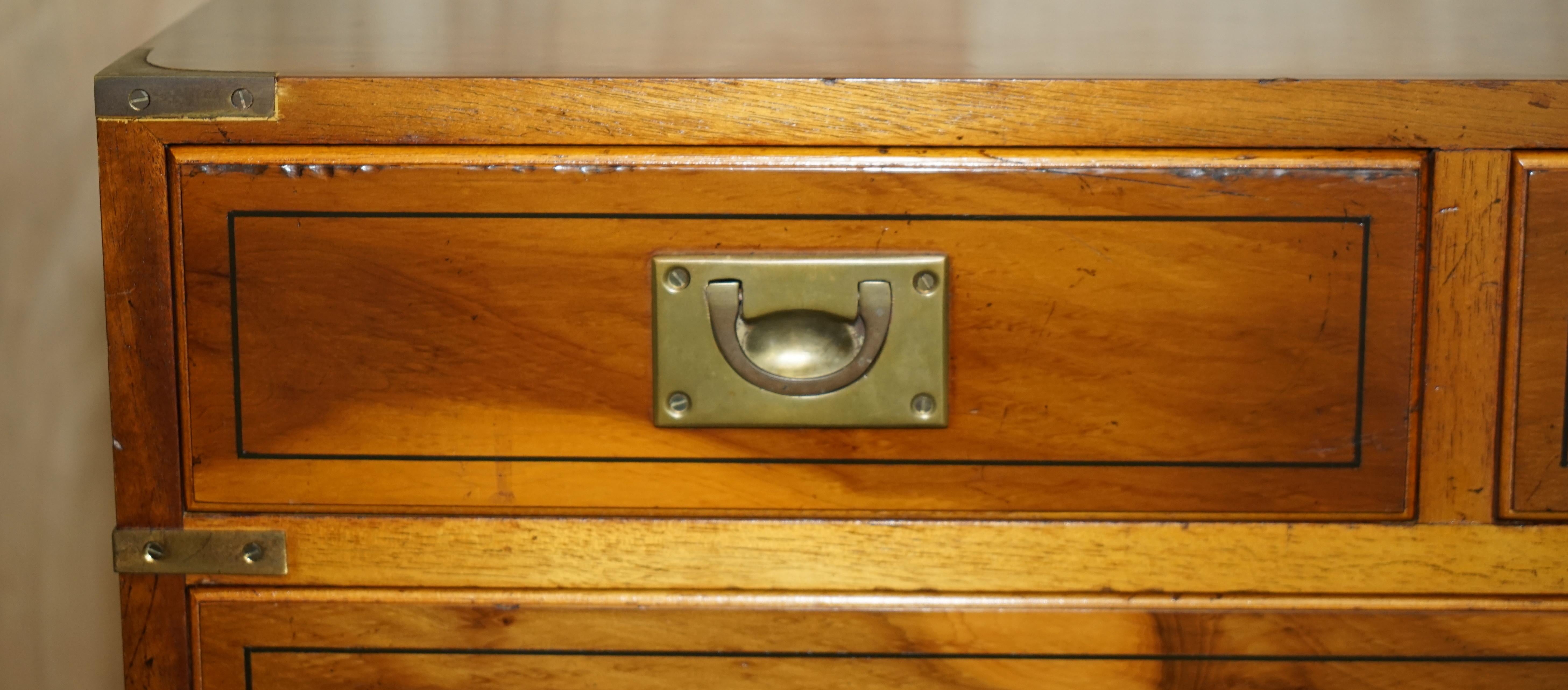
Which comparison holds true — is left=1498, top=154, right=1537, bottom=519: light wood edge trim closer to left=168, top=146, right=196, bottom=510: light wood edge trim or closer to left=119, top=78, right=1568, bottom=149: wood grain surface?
left=119, top=78, right=1568, bottom=149: wood grain surface

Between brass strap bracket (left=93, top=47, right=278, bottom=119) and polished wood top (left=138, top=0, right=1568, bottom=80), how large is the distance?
2 cm

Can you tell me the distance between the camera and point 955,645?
1.67ft

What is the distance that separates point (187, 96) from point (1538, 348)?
1.89 feet

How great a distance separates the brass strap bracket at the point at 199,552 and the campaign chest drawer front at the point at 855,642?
2 cm

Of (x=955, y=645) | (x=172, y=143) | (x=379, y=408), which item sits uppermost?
(x=172, y=143)

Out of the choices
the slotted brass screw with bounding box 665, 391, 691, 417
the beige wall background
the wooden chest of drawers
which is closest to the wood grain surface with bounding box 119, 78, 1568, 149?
the wooden chest of drawers

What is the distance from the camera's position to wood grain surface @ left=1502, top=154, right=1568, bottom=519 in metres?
0.46

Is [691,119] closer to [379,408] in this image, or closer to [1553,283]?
[379,408]

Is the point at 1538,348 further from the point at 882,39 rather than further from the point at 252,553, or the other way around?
the point at 252,553

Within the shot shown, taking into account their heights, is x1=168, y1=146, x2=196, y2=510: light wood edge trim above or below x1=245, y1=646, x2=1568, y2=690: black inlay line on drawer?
above

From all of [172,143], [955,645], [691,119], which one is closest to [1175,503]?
[955,645]

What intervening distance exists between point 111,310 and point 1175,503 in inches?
18.3

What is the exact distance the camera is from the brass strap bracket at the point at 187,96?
468 millimetres

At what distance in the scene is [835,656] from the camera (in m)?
0.51
